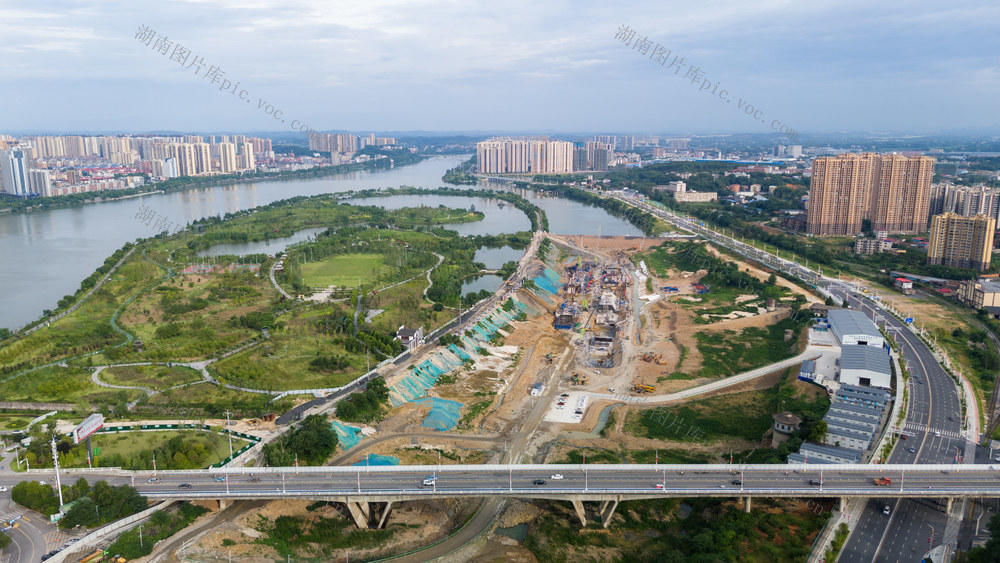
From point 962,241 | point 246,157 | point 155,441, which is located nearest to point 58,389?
point 155,441

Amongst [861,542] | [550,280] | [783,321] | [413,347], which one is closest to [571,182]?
[550,280]

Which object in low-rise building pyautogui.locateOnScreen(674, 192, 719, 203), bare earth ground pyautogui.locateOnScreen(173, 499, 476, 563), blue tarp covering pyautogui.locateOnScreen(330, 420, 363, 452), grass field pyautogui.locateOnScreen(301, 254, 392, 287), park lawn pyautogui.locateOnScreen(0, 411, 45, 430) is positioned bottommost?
bare earth ground pyautogui.locateOnScreen(173, 499, 476, 563)

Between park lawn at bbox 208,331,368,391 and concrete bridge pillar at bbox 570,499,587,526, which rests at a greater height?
park lawn at bbox 208,331,368,391

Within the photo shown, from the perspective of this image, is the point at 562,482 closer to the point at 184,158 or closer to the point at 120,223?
the point at 120,223

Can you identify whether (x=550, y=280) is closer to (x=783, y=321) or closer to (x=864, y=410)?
(x=783, y=321)

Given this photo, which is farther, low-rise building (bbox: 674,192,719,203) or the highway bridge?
low-rise building (bbox: 674,192,719,203)

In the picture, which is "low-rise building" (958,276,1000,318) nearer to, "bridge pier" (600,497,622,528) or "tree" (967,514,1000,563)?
"tree" (967,514,1000,563)

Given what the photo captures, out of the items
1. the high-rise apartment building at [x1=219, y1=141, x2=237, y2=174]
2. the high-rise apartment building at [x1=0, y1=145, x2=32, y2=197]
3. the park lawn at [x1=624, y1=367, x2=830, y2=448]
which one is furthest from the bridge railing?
the high-rise apartment building at [x1=219, y1=141, x2=237, y2=174]

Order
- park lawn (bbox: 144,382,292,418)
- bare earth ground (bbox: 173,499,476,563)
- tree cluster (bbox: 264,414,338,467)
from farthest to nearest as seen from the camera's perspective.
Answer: park lawn (bbox: 144,382,292,418)
tree cluster (bbox: 264,414,338,467)
bare earth ground (bbox: 173,499,476,563)
